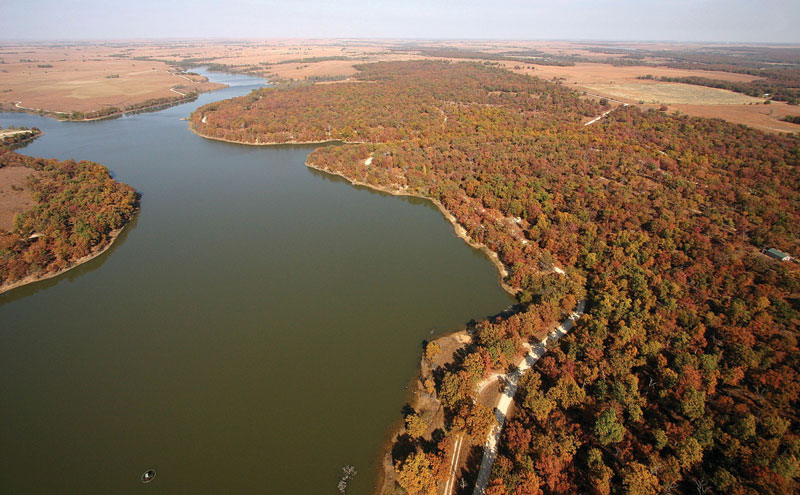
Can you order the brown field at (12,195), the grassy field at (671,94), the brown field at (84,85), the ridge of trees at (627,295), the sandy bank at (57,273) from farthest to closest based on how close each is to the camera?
the brown field at (84,85) < the grassy field at (671,94) < the brown field at (12,195) < the sandy bank at (57,273) < the ridge of trees at (627,295)

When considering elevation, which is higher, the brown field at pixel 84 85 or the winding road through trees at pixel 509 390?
the brown field at pixel 84 85

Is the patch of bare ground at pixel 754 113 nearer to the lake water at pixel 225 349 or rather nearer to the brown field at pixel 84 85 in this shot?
the lake water at pixel 225 349

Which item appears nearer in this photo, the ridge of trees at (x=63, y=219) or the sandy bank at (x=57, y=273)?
the sandy bank at (x=57, y=273)

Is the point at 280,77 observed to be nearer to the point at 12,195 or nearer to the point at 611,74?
the point at 12,195

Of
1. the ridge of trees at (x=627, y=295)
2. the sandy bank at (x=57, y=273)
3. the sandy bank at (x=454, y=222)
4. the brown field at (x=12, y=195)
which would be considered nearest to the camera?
the ridge of trees at (x=627, y=295)

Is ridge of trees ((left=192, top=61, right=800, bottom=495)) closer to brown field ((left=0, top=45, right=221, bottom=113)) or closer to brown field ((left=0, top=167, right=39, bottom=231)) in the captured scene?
brown field ((left=0, top=167, right=39, bottom=231))

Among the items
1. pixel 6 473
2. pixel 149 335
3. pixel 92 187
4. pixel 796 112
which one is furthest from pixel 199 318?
pixel 796 112

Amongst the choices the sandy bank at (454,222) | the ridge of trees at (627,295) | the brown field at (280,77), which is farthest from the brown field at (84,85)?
the ridge of trees at (627,295)


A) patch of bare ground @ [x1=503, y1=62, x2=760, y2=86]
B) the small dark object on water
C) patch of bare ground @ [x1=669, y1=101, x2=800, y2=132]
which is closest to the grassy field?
patch of bare ground @ [x1=669, y1=101, x2=800, y2=132]

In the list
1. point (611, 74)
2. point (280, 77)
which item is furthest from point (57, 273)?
point (611, 74)
